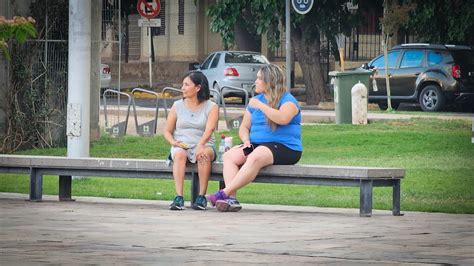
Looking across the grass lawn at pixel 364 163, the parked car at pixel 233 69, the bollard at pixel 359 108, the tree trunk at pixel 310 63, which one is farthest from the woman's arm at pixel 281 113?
the tree trunk at pixel 310 63

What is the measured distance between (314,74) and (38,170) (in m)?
25.1

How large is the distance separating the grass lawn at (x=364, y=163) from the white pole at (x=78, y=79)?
55cm

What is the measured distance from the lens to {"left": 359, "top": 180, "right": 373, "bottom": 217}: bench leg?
496 inches

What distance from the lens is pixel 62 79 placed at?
21.4 meters

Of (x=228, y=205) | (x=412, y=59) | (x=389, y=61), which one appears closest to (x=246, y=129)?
(x=228, y=205)

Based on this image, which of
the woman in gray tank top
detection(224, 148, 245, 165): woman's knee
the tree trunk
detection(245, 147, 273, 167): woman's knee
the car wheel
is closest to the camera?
detection(245, 147, 273, 167): woman's knee

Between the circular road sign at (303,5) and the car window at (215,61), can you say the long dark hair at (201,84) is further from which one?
the car window at (215,61)

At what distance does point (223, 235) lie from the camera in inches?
427

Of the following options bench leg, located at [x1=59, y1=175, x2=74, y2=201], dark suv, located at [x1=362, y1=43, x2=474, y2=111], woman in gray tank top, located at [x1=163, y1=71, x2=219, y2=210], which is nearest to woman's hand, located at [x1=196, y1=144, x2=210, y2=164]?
woman in gray tank top, located at [x1=163, y1=71, x2=219, y2=210]

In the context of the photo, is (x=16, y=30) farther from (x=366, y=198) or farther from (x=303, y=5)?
(x=303, y=5)

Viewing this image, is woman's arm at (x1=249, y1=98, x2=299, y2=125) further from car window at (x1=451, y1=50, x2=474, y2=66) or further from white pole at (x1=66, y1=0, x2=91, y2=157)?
car window at (x1=451, y1=50, x2=474, y2=66)

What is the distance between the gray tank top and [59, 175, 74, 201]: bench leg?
4.29 feet

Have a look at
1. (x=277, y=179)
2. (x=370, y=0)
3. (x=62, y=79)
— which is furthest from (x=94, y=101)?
(x=370, y=0)

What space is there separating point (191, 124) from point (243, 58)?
974 inches
